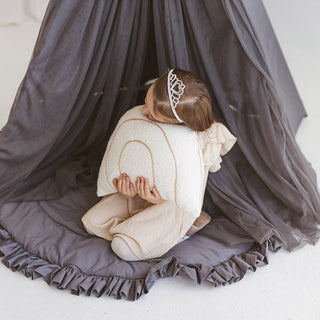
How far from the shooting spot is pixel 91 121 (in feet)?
6.61

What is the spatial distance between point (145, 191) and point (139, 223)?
112 mm

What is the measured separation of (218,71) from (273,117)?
0.24 m

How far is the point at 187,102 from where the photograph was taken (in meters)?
1.57

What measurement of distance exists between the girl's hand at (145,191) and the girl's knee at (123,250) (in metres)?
0.15

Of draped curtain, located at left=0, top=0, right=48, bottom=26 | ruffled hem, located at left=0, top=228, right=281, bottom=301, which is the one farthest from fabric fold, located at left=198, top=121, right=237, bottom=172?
draped curtain, located at left=0, top=0, right=48, bottom=26

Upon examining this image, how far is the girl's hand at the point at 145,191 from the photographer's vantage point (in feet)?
5.42

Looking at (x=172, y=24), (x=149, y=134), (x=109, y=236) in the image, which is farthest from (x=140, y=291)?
(x=172, y=24)

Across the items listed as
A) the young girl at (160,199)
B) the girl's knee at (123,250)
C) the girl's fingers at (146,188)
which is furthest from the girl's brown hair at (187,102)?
the girl's knee at (123,250)

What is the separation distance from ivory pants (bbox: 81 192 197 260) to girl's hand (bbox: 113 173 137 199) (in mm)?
79

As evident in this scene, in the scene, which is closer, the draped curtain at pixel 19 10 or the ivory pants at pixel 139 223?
the ivory pants at pixel 139 223

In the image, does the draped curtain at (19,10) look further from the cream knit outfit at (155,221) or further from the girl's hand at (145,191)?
the girl's hand at (145,191)

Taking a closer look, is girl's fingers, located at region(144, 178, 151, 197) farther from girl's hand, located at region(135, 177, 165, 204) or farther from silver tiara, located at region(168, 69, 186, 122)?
silver tiara, located at region(168, 69, 186, 122)

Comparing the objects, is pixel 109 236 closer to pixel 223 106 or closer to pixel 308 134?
pixel 223 106

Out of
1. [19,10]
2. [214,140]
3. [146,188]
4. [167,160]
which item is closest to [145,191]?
[146,188]
